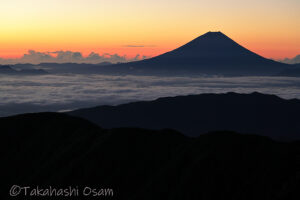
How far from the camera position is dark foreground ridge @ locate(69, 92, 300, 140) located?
16962 cm

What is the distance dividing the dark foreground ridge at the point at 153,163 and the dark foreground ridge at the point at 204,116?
108468 millimetres

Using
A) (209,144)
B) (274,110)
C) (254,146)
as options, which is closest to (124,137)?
(209,144)

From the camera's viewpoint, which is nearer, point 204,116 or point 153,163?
point 153,163

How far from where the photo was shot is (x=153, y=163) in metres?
46.9

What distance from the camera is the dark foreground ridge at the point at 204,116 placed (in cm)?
16962

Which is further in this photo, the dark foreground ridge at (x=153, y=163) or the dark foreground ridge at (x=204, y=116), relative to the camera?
the dark foreground ridge at (x=204, y=116)

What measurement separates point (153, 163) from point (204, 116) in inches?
5470

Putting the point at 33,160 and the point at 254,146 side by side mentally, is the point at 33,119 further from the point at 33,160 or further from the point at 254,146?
the point at 254,146

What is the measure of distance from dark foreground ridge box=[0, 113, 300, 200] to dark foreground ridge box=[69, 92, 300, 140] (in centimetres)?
10847

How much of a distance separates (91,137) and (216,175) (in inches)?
844

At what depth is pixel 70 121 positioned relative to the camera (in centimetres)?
6228

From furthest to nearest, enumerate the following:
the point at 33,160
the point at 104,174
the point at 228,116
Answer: the point at 228,116, the point at 33,160, the point at 104,174

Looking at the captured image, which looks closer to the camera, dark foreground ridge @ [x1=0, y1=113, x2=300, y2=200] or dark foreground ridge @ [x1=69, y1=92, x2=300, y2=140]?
dark foreground ridge @ [x1=0, y1=113, x2=300, y2=200]

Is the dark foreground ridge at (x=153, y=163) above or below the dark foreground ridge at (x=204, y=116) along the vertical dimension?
above
